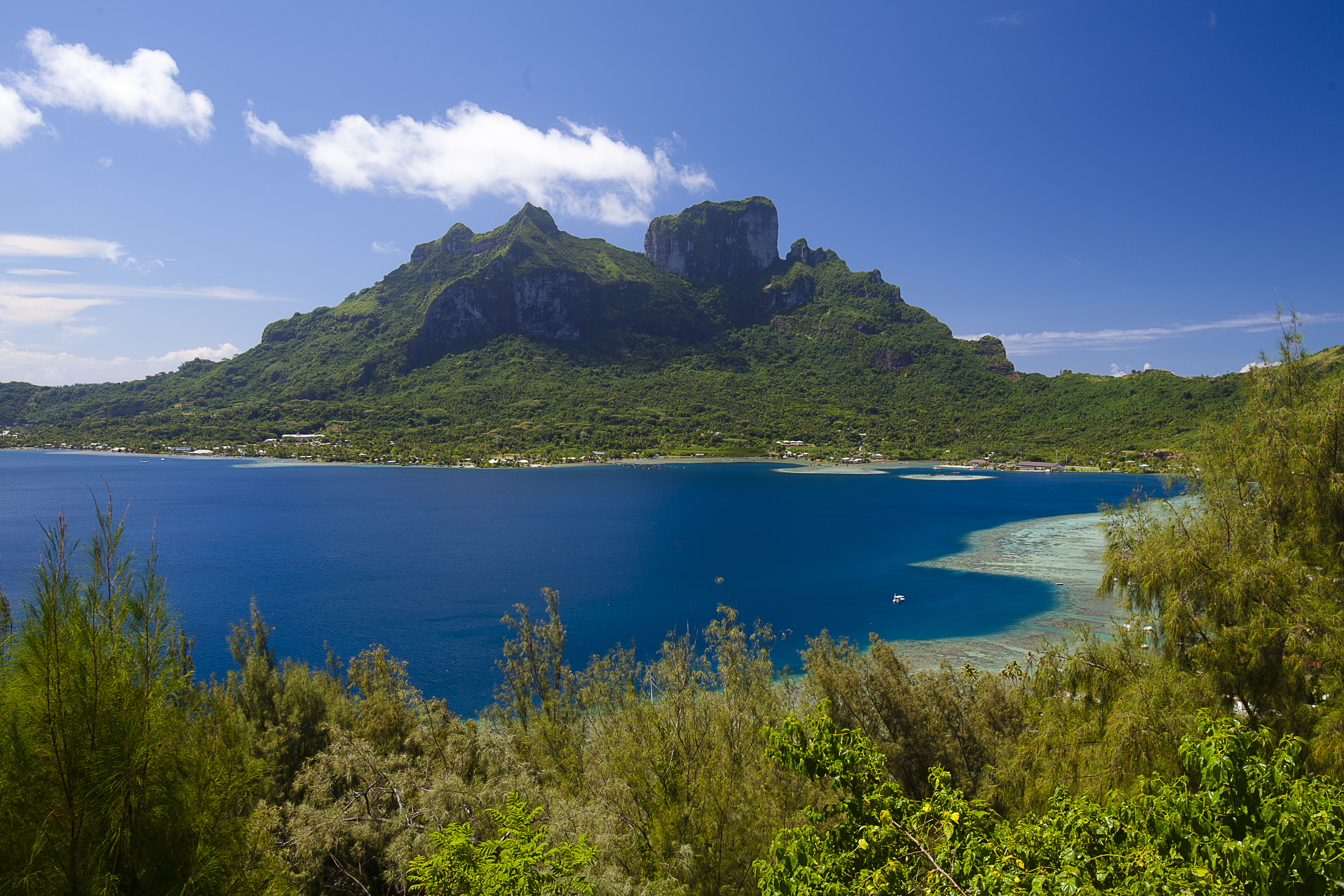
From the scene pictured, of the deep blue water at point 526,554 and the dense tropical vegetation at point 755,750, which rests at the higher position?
the dense tropical vegetation at point 755,750

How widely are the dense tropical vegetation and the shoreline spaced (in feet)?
26.7

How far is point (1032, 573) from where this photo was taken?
168 feet

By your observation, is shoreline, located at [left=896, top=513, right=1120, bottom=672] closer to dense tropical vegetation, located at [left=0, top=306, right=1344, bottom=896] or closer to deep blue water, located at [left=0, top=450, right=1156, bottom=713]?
deep blue water, located at [left=0, top=450, right=1156, bottom=713]

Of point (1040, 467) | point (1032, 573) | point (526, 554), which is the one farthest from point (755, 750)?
point (1040, 467)

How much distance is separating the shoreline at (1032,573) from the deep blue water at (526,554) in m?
1.71

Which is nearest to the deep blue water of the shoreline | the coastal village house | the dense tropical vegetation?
the shoreline

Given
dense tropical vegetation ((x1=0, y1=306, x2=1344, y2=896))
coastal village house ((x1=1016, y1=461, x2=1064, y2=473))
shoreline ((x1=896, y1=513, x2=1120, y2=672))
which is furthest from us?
coastal village house ((x1=1016, y1=461, x2=1064, y2=473))

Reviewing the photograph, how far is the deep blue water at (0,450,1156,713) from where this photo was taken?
123 feet

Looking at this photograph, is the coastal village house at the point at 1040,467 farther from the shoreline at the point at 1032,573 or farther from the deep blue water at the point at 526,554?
the shoreline at the point at 1032,573

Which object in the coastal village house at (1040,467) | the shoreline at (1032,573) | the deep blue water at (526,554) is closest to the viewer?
the shoreline at (1032,573)

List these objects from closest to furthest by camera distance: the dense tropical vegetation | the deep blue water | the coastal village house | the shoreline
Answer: the dense tropical vegetation, the shoreline, the deep blue water, the coastal village house

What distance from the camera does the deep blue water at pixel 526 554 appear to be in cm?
3759

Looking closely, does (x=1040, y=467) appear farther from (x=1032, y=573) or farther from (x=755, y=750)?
(x=755, y=750)

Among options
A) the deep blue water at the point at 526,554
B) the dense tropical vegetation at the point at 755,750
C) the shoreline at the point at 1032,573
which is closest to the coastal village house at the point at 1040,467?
the deep blue water at the point at 526,554
